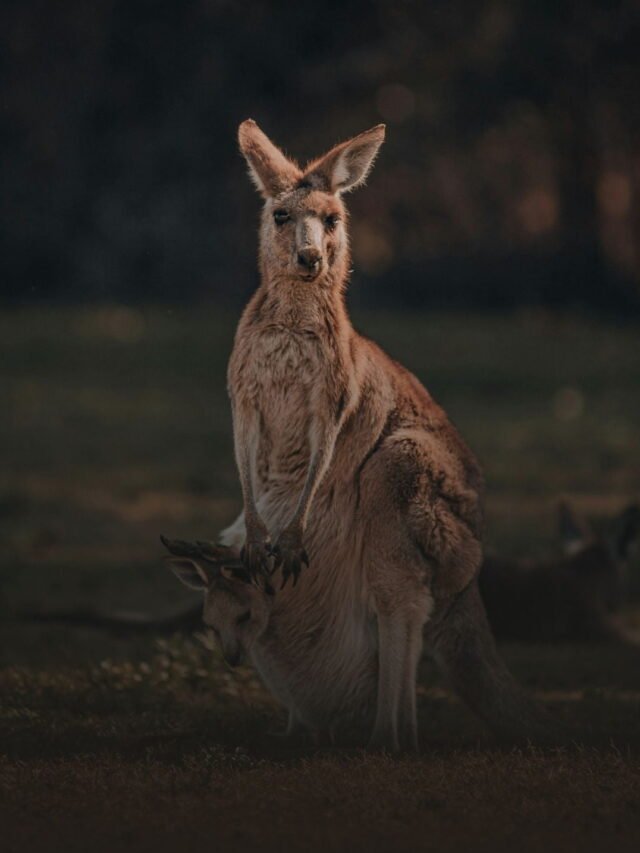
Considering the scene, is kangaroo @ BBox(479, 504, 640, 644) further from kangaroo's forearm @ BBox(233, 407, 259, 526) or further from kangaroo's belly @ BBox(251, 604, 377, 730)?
kangaroo's forearm @ BBox(233, 407, 259, 526)

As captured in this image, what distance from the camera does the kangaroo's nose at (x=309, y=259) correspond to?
5.49 meters

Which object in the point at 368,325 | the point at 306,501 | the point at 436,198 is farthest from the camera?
the point at 436,198

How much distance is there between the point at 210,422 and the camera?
14.5 m

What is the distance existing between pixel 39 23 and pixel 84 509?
10.3 metres

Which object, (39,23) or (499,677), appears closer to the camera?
(499,677)

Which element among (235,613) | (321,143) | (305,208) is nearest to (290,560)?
(235,613)

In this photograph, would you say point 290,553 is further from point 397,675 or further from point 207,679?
point 207,679

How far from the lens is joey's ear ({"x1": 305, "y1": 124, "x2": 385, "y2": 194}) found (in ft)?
18.9

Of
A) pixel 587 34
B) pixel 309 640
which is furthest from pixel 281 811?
pixel 587 34

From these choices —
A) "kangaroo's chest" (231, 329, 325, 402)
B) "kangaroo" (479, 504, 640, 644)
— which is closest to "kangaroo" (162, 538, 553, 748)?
"kangaroo's chest" (231, 329, 325, 402)

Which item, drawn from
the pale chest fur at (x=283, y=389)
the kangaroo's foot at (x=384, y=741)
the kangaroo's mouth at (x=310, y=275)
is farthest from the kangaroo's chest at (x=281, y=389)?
the kangaroo's foot at (x=384, y=741)

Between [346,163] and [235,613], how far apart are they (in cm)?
148

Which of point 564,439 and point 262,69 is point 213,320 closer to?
point 262,69

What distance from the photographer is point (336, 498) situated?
5742 millimetres
